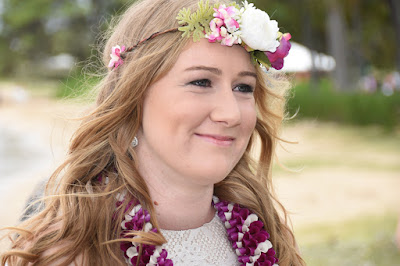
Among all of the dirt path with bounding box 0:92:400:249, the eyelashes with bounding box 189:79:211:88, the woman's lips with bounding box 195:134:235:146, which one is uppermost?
the eyelashes with bounding box 189:79:211:88

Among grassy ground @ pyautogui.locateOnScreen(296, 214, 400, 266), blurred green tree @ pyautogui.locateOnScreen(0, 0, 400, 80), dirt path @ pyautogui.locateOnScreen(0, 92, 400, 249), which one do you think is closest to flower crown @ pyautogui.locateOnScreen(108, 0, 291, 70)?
dirt path @ pyautogui.locateOnScreen(0, 92, 400, 249)

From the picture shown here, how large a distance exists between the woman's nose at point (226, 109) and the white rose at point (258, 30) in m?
0.24

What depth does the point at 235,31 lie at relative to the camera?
2.34 m

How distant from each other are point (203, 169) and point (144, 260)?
430 mm

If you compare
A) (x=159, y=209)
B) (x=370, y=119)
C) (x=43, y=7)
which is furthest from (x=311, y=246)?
(x=43, y=7)

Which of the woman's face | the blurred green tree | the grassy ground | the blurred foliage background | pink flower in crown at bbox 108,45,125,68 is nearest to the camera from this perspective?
the woman's face

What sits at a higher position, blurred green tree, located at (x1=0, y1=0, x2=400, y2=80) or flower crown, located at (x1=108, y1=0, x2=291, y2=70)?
flower crown, located at (x1=108, y1=0, x2=291, y2=70)

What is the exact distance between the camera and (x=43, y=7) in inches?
1513

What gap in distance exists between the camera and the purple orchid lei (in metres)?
2.27

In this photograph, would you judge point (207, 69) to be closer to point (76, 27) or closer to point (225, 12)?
point (225, 12)

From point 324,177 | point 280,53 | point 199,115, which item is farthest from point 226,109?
point 324,177

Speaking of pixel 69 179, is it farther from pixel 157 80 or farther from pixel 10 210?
pixel 10 210

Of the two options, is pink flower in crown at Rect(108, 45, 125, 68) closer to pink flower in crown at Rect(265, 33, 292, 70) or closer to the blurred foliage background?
pink flower in crown at Rect(265, 33, 292, 70)

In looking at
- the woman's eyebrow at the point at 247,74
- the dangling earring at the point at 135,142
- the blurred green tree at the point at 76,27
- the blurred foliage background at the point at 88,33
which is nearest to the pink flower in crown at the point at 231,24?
the woman's eyebrow at the point at 247,74
